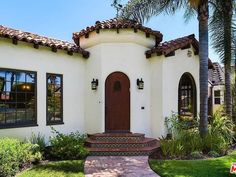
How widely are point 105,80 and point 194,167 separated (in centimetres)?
616

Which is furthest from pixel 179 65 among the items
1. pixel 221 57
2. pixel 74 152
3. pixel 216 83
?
pixel 216 83

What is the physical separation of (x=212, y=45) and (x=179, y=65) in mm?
2504

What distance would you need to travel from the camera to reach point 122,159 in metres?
10.5

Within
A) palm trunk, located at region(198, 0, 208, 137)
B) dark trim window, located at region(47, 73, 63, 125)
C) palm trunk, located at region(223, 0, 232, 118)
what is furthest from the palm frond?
dark trim window, located at region(47, 73, 63, 125)

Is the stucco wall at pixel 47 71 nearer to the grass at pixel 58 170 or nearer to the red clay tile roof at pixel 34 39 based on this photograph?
the red clay tile roof at pixel 34 39

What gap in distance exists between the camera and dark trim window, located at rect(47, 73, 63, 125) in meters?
12.6

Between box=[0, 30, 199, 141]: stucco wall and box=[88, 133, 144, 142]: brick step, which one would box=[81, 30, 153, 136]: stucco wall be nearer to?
box=[0, 30, 199, 141]: stucco wall

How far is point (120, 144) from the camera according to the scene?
11875 mm

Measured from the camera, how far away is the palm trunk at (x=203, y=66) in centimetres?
1195

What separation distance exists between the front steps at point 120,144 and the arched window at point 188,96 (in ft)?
12.5

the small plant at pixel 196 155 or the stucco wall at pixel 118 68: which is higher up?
the stucco wall at pixel 118 68

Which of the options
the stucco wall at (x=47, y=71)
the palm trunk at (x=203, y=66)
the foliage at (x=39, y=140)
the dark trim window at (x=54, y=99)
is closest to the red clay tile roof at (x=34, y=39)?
the stucco wall at (x=47, y=71)

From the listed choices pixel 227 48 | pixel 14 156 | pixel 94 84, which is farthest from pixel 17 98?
pixel 227 48

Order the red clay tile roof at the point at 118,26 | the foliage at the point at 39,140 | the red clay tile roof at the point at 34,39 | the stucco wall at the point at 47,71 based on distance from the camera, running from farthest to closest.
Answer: the red clay tile roof at the point at 118,26 < the stucco wall at the point at 47,71 < the foliage at the point at 39,140 < the red clay tile roof at the point at 34,39
